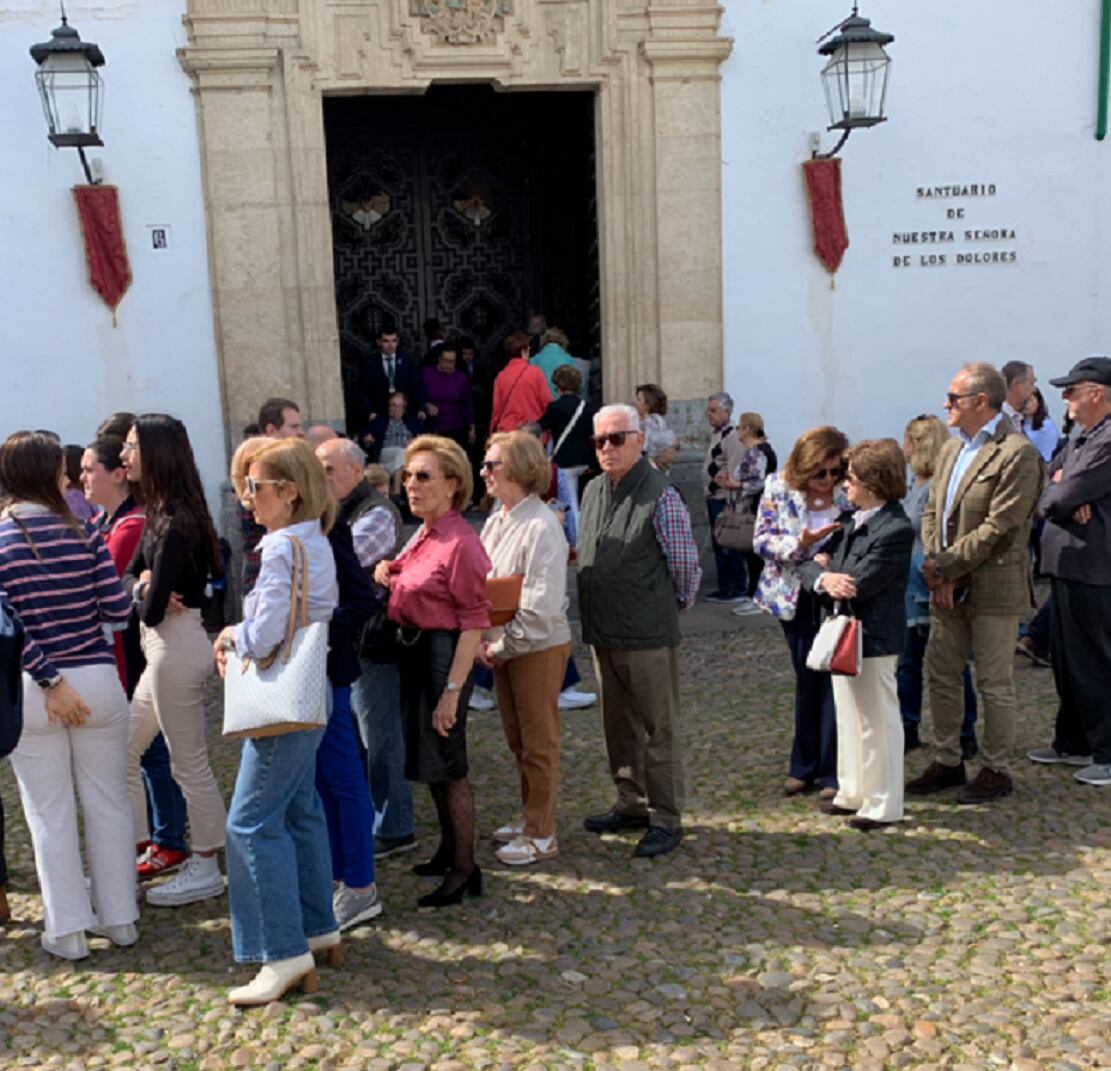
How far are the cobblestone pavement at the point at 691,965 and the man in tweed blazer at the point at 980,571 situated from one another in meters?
0.25

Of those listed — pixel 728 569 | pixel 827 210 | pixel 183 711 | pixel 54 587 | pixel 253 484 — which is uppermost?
pixel 827 210

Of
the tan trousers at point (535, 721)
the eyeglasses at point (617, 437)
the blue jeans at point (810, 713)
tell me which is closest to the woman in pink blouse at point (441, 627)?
the tan trousers at point (535, 721)

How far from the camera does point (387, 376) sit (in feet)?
33.8

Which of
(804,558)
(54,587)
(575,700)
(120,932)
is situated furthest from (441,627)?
(575,700)

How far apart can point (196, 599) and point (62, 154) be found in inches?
231

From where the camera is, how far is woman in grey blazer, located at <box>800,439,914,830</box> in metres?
4.93

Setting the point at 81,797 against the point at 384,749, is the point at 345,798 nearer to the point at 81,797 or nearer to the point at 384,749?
the point at 384,749

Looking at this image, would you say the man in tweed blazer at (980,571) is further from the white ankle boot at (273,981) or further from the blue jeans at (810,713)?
the white ankle boot at (273,981)

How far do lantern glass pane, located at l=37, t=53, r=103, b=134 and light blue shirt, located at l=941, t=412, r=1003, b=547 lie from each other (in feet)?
20.0

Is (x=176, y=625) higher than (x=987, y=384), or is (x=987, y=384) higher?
(x=987, y=384)

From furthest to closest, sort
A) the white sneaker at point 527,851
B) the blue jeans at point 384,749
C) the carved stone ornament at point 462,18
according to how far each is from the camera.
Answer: the carved stone ornament at point 462,18 → the blue jeans at point 384,749 → the white sneaker at point 527,851

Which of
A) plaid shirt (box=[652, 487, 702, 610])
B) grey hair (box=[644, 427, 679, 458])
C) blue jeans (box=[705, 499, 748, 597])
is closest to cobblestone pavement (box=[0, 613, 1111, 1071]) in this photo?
plaid shirt (box=[652, 487, 702, 610])

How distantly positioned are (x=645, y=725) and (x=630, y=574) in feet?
1.97

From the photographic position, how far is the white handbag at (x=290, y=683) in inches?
143
